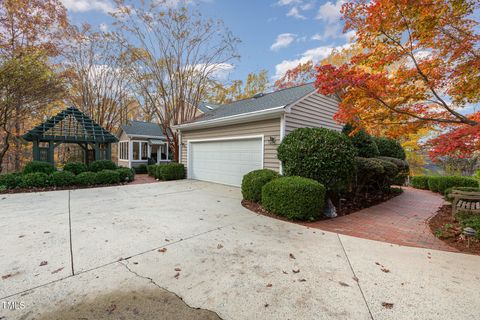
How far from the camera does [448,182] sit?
9.10 meters

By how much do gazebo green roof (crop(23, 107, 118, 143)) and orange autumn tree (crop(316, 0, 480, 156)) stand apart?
1161 cm

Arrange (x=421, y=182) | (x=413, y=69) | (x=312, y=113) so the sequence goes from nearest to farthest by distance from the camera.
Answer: (x=413, y=69)
(x=312, y=113)
(x=421, y=182)

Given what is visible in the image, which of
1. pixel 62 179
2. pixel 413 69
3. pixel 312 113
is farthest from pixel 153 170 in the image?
pixel 413 69

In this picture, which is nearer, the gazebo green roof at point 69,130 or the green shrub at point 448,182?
the green shrub at point 448,182

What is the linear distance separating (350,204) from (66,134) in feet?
44.1

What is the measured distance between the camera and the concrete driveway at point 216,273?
1931mm

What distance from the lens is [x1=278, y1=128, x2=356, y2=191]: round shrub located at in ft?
17.0

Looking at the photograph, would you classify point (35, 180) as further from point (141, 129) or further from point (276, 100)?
point (141, 129)

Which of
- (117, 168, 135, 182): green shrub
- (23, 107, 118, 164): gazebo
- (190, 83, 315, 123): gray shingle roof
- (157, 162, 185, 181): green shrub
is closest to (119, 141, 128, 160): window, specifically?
(23, 107, 118, 164): gazebo

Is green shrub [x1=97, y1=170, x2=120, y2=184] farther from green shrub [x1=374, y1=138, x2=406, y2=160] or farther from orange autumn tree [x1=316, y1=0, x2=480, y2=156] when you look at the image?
green shrub [x1=374, y1=138, x2=406, y2=160]

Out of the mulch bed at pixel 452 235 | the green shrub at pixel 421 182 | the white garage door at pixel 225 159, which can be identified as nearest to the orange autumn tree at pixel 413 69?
the mulch bed at pixel 452 235

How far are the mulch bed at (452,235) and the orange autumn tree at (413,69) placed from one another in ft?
4.97

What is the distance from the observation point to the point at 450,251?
329 centimetres

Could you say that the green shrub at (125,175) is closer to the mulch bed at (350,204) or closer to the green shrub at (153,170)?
the green shrub at (153,170)
